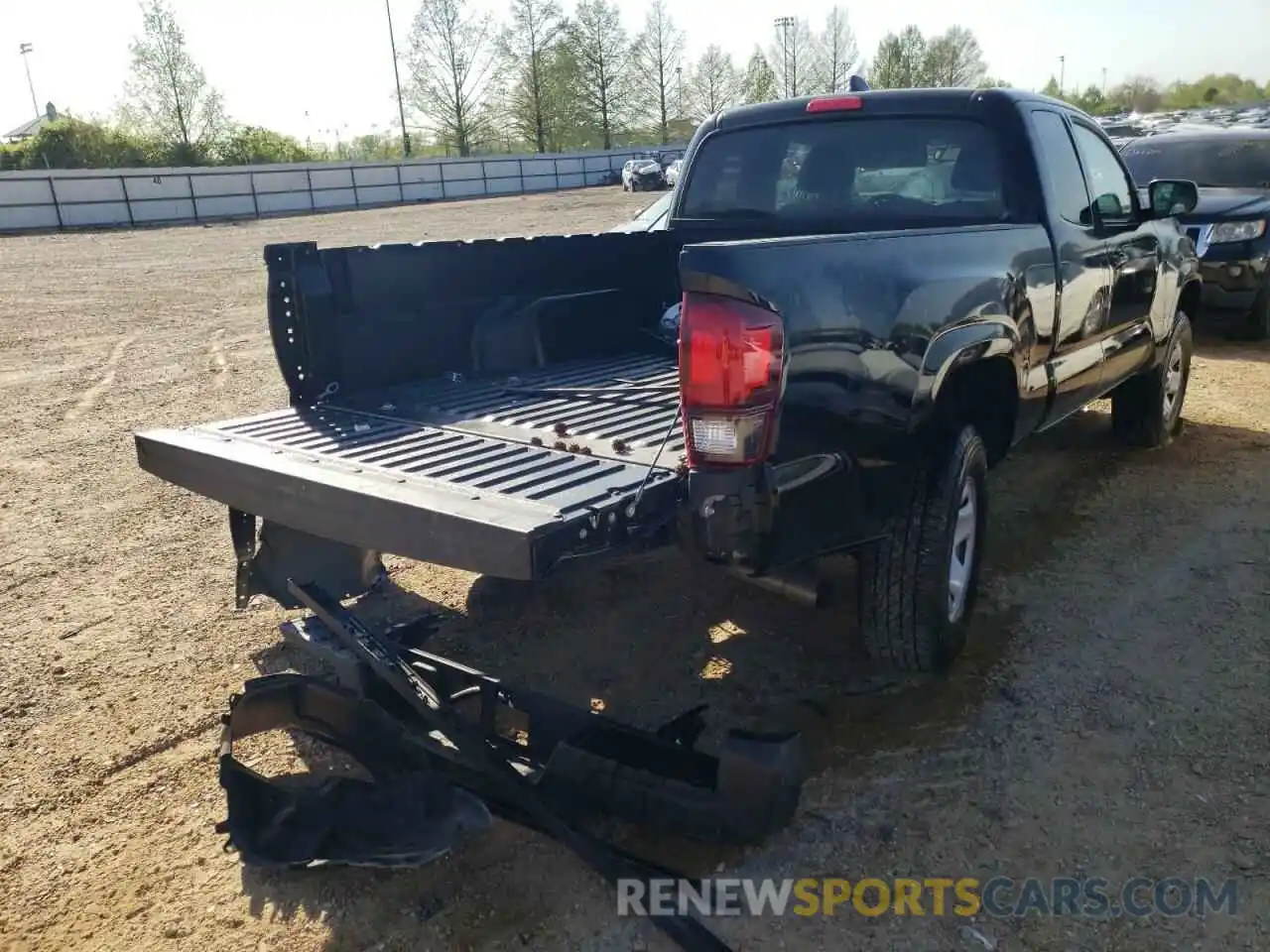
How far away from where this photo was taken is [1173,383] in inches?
251

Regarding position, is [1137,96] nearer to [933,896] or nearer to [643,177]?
[643,177]

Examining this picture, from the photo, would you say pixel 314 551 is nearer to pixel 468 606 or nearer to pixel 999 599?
pixel 468 606

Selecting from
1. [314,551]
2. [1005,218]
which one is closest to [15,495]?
[314,551]

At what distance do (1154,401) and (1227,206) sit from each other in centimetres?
440

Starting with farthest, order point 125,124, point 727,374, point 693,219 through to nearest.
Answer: point 125,124
point 693,219
point 727,374

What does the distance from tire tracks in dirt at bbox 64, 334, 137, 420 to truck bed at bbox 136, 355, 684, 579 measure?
17.7 feet

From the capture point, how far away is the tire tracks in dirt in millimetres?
8281

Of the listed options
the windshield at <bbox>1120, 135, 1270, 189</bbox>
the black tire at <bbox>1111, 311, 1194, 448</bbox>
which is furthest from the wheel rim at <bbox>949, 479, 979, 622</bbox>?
the windshield at <bbox>1120, 135, 1270, 189</bbox>

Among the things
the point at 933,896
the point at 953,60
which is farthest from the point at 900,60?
the point at 933,896

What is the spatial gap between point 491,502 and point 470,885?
3.28 ft

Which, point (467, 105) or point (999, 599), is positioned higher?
point (467, 105)

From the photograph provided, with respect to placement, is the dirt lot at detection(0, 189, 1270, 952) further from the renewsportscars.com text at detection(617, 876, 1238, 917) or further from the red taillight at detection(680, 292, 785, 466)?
the red taillight at detection(680, 292, 785, 466)

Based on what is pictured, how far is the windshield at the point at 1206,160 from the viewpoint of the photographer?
32.8ft

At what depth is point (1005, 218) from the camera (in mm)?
4016
